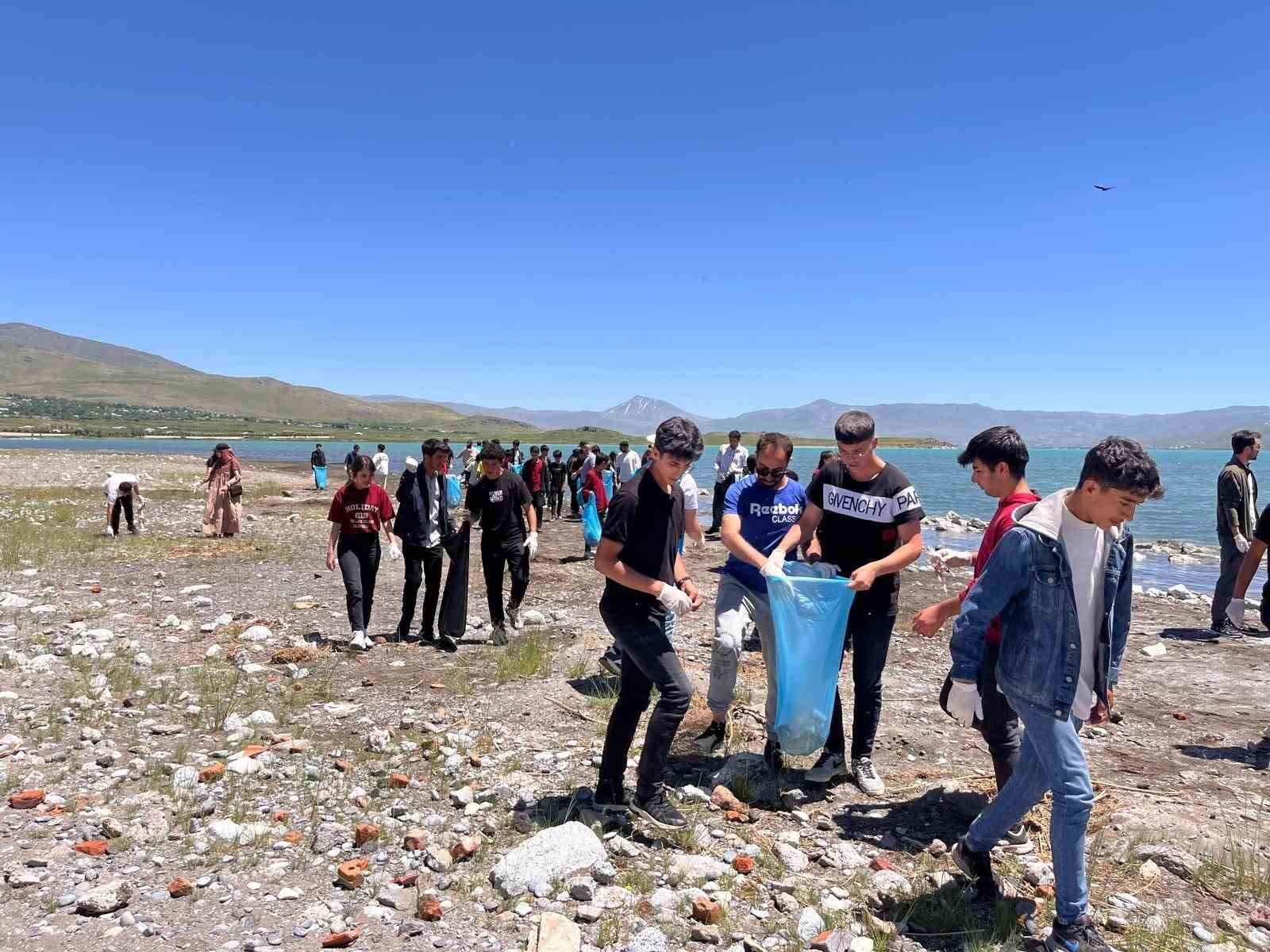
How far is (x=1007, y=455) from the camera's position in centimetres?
402

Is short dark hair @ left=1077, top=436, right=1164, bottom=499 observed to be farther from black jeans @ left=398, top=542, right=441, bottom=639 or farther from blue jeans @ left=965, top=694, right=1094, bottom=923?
black jeans @ left=398, top=542, right=441, bottom=639

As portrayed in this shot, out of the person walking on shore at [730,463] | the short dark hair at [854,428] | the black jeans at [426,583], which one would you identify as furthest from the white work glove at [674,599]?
the person walking on shore at [730,463]

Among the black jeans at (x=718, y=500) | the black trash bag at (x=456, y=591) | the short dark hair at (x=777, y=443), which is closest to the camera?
the short dark hair at (x=777, y=443)

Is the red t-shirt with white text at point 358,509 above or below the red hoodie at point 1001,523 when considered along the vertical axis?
below

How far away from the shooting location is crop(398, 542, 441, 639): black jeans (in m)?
8.66

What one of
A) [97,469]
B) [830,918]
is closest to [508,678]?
[830,918]

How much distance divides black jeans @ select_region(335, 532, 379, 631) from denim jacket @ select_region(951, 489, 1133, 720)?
659cm

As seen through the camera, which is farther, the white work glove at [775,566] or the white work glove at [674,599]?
the white work glove at [775,566]

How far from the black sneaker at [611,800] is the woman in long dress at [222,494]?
13.5 m

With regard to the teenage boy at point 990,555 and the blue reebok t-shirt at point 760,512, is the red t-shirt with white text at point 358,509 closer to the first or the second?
the blue reebok t-shirt at point 760,512

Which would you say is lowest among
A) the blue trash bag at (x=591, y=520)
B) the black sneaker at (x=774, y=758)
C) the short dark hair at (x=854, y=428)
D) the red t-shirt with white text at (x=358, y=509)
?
the black sneaker at (x=774, y=758)

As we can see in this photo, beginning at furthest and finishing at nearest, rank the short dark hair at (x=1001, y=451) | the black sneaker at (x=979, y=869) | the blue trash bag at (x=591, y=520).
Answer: the blue trash bag at (x=591, y=520) → the short dark hair at (x=1001, y=451) → the black sneaker at (x=979, y=869)

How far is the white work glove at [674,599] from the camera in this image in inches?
158

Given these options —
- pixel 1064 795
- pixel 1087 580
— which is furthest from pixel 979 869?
pixel 1087 580
